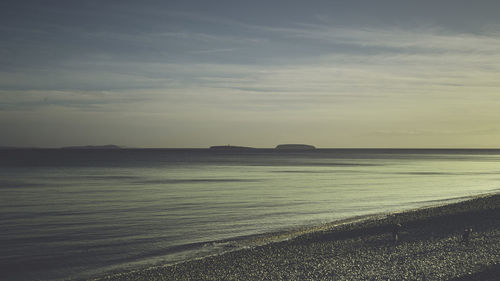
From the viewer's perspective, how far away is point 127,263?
16.1 meters

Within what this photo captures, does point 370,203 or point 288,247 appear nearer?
point 288,247

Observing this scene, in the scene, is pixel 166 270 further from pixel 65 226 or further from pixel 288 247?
pixel 65 226

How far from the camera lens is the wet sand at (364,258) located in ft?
43.4

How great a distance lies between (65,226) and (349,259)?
16.3 metres

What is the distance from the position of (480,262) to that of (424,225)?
7004 millimetres

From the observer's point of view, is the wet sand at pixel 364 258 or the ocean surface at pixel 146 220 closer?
the wet sand at pixel 364 258

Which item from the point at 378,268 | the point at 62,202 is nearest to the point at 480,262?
the point at 378,268

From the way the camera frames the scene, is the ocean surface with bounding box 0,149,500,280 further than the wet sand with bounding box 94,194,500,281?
Yes

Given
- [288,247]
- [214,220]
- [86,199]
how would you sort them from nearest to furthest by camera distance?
1. [288,247]
2. [214,220]
3. [86,199]

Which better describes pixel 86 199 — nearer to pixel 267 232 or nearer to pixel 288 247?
pixel 267 232

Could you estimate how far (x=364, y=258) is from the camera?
15102mm

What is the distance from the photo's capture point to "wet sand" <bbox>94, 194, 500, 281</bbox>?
13234mm

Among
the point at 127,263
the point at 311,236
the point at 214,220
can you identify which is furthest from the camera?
the point at 214,220

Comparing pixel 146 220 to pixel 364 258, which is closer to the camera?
pixel 364 258
